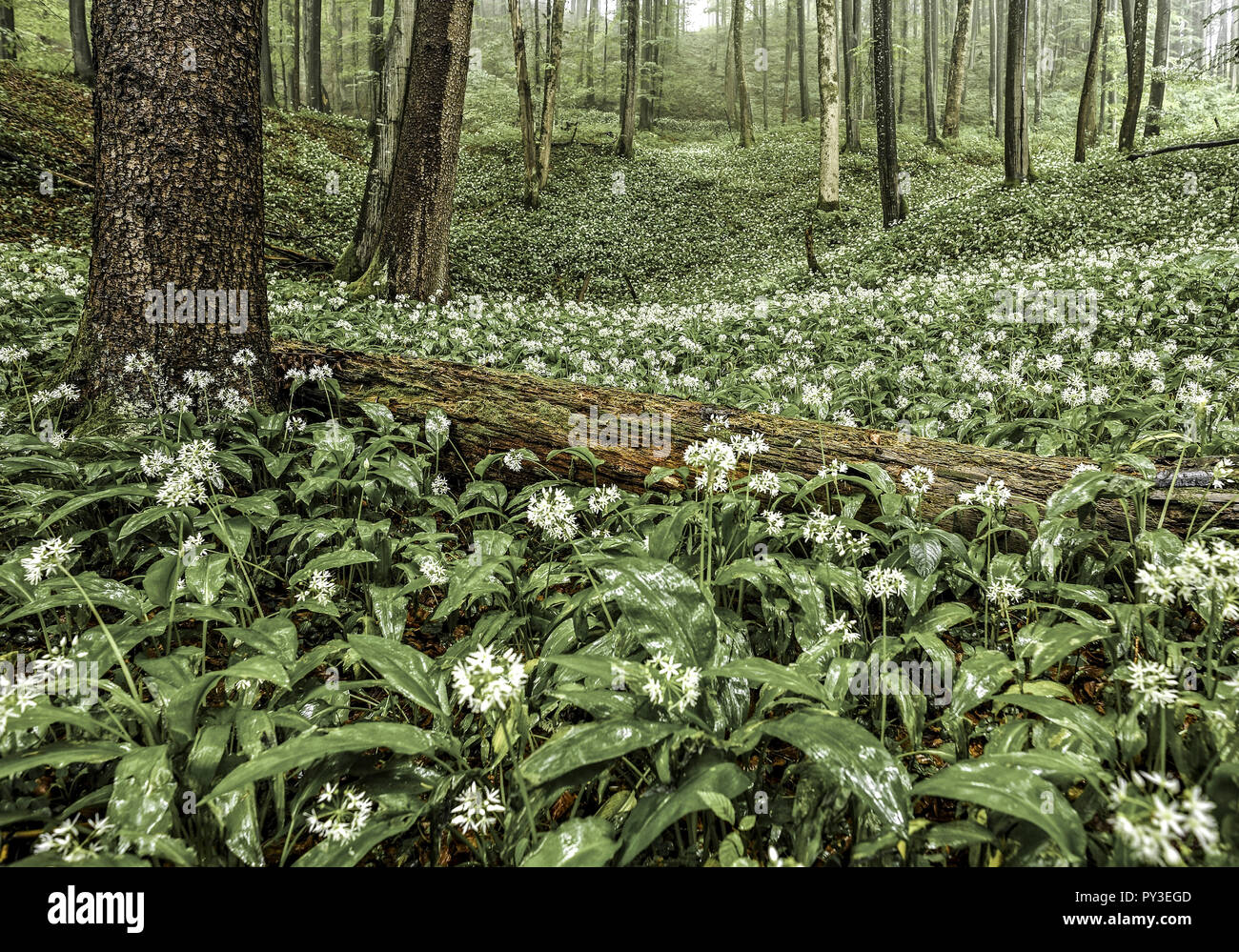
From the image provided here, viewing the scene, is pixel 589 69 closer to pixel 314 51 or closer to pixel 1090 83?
pixel 314 51

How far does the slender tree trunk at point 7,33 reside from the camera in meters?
14.5

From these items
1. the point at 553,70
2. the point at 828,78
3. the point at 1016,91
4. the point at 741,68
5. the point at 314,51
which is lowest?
the point at 1016,91

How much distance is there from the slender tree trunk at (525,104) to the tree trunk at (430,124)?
9559 millimetres

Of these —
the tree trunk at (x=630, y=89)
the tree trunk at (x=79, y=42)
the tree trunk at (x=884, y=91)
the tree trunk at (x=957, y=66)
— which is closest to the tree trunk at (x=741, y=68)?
the tree trunk at (x=630, y=89)

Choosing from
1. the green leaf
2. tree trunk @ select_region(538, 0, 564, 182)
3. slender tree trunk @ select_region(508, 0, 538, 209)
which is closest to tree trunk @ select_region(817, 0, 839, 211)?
tree trunk @ select_region(538, 0, 564, 182)

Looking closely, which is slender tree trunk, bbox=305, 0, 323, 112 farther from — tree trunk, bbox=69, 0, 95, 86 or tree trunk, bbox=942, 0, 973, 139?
tree trunk, bbox=942, 0, 973, 139

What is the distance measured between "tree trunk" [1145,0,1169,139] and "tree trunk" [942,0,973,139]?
203 inches

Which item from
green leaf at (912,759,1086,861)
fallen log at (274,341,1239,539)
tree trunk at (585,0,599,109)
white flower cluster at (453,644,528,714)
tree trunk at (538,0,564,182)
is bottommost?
green leaf at (912,759,1086,861)

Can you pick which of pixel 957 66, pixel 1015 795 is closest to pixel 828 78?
pixel 957 66

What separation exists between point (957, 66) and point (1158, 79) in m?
5.60

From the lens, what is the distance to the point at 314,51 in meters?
25.2

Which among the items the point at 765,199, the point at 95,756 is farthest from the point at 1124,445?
the point at 765,199

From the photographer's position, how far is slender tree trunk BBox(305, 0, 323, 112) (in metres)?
24.1
